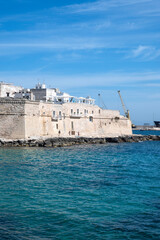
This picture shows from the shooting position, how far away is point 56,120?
3484 cm

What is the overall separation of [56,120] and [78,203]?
2462 centimetres

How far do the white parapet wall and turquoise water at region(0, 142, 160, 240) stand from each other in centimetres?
1258

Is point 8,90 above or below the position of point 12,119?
above

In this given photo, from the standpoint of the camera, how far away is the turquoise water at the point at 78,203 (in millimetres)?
8219

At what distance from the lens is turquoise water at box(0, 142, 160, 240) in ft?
27.0

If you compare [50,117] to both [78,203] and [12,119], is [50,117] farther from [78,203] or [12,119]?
[78,203]

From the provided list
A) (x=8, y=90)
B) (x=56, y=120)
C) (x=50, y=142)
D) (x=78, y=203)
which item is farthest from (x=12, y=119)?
(x=78, y=203)

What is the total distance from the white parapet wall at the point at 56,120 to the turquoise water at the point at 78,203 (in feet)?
41.3

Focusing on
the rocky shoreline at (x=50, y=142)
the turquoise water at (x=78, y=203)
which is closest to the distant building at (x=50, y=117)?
the rocky shoreline at (x=50, y=142)

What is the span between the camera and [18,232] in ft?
26.5

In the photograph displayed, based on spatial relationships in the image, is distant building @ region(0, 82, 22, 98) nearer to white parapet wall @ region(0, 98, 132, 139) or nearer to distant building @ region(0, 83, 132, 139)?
distant building @ region(0, 83, 132, 139)

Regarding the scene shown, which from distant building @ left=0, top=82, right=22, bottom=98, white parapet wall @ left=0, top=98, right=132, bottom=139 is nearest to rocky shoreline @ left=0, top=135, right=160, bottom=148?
white parapet wall @ left=0, top=98, right=132, bottom=139

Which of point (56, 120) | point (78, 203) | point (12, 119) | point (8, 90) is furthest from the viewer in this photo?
point (8, 90)

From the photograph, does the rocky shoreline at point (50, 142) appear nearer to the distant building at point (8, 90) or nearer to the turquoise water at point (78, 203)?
the distant building at point (8, 90)
